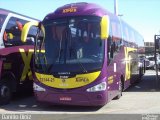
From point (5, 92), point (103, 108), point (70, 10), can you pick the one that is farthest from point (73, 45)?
point (5, 92)

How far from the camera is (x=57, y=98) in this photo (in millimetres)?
11898

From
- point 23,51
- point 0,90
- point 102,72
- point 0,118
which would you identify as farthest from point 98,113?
point 23,51

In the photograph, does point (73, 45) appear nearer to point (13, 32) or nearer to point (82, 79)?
point (82, 79)

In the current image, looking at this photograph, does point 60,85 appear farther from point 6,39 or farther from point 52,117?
point 6,39

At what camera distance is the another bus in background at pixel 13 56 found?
13336mm

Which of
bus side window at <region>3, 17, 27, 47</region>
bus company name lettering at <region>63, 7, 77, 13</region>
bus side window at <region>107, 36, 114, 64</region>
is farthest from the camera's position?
bus side window at <region>3, 17, 27, 47</region>

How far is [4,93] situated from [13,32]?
7.66ft

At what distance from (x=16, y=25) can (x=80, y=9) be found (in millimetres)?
3181

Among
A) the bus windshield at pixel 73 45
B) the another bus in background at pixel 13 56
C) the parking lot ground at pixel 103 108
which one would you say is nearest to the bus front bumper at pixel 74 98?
the parking lot ground at pixel 103 108

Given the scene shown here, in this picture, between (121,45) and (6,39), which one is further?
(121,45)

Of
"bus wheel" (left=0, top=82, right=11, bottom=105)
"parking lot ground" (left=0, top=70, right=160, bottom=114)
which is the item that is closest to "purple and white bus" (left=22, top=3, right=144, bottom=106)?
"parking lot ground" (left=0, top=70, right=160, bottom=114)

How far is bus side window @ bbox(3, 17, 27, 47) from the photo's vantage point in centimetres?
1347

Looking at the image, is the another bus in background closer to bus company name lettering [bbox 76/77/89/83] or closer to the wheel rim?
the wheel rim

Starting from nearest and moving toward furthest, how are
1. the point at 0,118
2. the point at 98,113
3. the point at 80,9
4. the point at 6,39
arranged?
the point at 0,118
the point at 98,113
the point at 80,9
the point at 6,39
